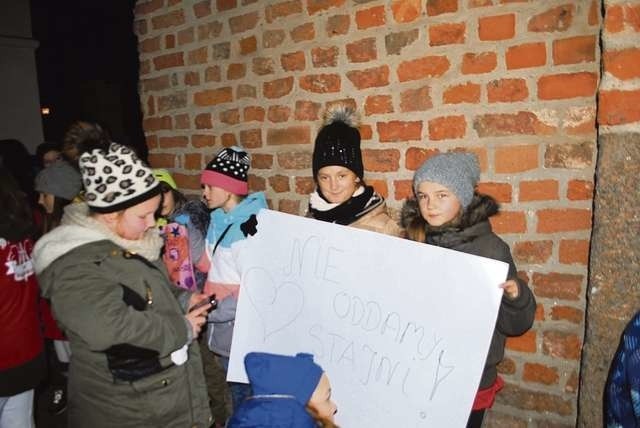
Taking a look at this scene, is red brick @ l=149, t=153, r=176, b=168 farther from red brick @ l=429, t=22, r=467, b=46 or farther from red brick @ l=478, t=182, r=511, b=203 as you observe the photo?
red brick @ l=478, t=182, r=511, b=203

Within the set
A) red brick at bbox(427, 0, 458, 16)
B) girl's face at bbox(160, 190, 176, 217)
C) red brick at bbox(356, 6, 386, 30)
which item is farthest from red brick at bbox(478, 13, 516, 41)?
girl's face at bbox(160, 190, 176, 217)

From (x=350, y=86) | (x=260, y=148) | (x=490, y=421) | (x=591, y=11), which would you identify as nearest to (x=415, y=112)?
(x=350, y=86)

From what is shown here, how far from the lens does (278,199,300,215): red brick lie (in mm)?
2324

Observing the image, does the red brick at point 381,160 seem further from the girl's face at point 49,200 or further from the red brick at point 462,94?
the girl's face at point 49,200

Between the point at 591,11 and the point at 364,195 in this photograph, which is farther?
the point at 364,195

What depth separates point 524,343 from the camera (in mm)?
1793

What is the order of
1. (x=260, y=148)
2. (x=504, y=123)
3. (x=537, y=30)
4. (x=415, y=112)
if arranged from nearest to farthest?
(x=537, y=30) < (x=504, y=123) < (x=415, y=112) < (x=260, y=148)

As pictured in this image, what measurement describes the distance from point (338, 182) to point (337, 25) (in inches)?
29.9

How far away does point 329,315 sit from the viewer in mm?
1699

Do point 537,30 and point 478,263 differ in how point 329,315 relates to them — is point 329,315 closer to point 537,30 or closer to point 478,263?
point 478,263

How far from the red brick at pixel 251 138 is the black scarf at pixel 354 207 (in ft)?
2.26

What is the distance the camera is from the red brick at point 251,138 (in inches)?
93.7

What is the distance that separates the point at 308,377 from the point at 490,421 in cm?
105

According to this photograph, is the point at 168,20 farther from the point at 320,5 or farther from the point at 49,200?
the point at 49,200
